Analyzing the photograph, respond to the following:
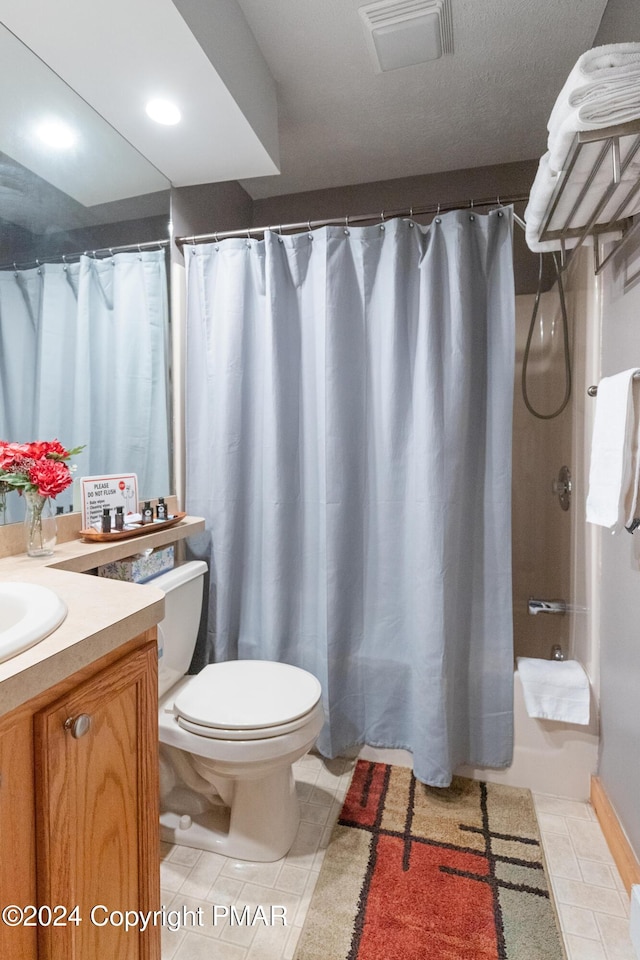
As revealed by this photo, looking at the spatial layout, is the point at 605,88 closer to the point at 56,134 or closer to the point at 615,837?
the point at 56,134

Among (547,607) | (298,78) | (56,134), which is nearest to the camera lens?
(56,134)

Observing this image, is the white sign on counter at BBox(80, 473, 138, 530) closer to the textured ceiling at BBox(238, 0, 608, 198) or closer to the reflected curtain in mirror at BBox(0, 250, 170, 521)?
the reflected curtain in mirror at BBox(0, 250, 170, 521)

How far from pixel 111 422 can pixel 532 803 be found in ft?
6.19

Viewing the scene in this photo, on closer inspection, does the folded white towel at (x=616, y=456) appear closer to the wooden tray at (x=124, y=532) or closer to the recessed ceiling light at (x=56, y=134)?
the wooden tray at (x=124, y=532)

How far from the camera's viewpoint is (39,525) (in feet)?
4.03

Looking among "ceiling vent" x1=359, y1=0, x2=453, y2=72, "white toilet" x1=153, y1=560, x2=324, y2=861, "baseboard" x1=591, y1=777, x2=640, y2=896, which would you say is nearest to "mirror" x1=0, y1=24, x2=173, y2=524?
"white toilet" x1=153, y1=560, x2=324, y2=861

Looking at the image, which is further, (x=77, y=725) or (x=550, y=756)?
(x=550, y=756)

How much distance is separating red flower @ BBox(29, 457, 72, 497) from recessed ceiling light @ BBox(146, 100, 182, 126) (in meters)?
1.10

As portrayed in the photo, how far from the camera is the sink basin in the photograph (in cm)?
66

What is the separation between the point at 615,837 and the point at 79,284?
7.38ft

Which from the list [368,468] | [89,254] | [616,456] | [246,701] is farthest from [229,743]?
[89,254]

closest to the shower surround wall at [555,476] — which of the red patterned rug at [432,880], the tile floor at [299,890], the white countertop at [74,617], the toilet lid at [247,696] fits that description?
the tile floor at [299,890]

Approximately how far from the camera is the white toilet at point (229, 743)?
50.7 inches

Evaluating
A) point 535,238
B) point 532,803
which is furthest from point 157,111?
point 532,803
